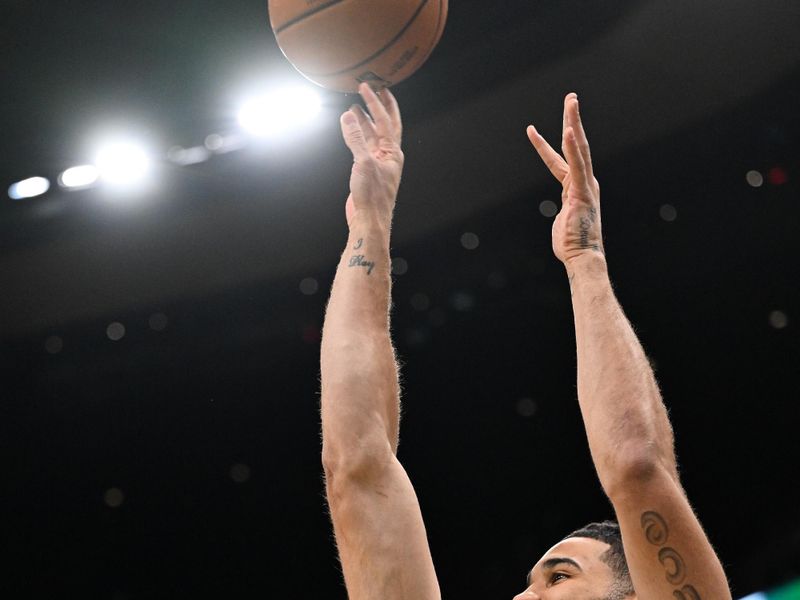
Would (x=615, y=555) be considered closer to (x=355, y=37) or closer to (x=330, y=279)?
(x=355, y=37)

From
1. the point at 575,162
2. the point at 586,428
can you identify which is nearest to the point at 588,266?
the point at 575,162

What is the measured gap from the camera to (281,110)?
5.10m

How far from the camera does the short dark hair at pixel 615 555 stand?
1.85 metres

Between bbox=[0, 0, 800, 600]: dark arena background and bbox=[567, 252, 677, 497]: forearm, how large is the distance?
9.92 ft

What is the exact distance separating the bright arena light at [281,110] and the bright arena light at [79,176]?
0.84 meters

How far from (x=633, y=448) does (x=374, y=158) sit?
841 mm

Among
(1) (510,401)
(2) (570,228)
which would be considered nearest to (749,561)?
(1) (510,401)

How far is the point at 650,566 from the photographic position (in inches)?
57.9

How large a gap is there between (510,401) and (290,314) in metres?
1.33

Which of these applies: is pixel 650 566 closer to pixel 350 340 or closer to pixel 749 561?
pixel 350 340

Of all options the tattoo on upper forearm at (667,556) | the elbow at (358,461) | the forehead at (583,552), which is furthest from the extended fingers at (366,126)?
the tattoo on upper forearm at (667,556)

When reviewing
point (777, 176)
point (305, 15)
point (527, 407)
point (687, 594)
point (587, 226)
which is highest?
point (777, 176)

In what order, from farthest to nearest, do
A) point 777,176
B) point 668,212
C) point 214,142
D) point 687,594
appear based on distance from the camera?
1. point 214,142
2. point 668,212
3. point 777,176
4. point 687,594

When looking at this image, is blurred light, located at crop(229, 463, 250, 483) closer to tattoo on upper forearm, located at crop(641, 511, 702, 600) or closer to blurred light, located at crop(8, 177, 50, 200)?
blurred light, located at crop(8, 177, 50, 200)
